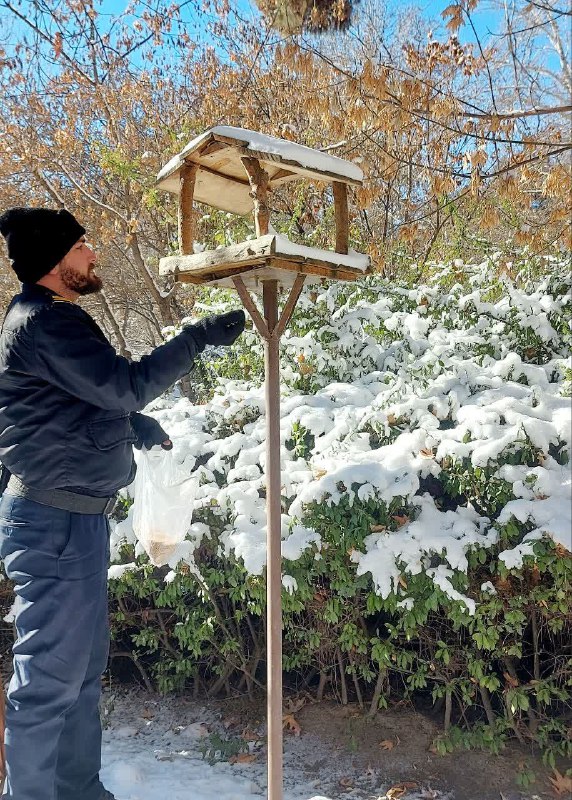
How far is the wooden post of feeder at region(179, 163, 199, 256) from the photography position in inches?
84.5

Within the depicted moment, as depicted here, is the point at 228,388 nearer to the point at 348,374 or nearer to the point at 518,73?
the point at 348,374

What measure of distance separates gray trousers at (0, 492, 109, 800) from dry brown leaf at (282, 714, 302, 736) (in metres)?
1.30

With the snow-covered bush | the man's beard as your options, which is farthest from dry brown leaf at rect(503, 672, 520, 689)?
the man's beard

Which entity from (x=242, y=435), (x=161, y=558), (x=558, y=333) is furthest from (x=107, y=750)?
(x=558, y=333)

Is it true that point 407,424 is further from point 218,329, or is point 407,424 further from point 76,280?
point 76,280

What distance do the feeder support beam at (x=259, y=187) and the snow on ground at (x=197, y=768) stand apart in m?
2.24

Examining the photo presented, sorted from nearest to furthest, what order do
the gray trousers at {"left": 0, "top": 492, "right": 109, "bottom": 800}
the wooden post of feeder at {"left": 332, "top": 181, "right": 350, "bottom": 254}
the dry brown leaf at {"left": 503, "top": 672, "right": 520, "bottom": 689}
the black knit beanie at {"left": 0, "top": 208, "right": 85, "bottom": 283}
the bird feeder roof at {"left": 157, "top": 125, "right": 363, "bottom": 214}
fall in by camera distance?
1. the bird feeder roof at {"left": 157, "top": 125, "right": 363, "bottom": 214}
2. the gray trousers at {"left": 0, "top": 492, "right": 109, "bottom": 800}
3. the black knit beanie at {"left": 0, "top": 208, "right": 85, "bottom": 283}
4. the wooden post of feeder at {"left": 332, "top": 181, "right": 350, "bottom": 254}
5. the dry brown leaf at {"left": 503, "top": 672, "right": 520, "bottom": 689}

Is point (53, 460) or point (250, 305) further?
point (250, 305)

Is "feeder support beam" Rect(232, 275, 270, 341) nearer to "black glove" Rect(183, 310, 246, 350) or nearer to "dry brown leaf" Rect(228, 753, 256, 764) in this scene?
"black glove" Rect(183, 310, 246, 350)

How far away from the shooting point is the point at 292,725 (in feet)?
9.98

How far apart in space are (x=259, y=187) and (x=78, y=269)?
0.69 m

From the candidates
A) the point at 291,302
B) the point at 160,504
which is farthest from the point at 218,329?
the point at 160,504

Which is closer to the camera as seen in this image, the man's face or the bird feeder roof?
the bird feeder roof

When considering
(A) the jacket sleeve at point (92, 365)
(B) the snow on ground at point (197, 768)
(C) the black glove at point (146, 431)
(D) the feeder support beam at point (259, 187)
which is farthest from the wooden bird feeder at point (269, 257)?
(B) the snow on ground at point (197, 768)
